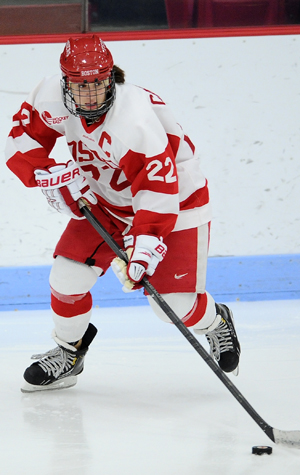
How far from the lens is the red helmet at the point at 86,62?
158 centimetres

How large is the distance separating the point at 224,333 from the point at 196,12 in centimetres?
193

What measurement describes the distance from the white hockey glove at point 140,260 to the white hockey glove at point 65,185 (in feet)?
0.90

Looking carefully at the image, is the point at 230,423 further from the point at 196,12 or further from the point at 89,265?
the point at 196,12

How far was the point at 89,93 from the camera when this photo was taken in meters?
1.59

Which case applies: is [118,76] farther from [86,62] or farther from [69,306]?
[69,306]

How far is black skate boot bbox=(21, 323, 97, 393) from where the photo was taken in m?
1.88

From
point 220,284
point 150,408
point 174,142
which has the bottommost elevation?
point 220,284

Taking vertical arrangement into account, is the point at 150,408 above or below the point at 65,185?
below

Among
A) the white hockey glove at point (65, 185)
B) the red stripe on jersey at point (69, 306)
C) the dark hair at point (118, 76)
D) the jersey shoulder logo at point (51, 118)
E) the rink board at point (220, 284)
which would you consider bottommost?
the rink board at point (220, 284)

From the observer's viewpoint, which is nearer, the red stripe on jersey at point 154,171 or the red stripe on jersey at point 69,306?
the red stripe on jersey at point 154,171

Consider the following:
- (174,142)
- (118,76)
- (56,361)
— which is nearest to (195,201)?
(174,142)

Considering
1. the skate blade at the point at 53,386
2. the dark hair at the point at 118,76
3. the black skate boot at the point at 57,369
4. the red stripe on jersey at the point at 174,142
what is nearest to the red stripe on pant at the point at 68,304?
the black skate boot at the point at 57,369

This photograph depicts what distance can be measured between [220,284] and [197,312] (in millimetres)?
1375

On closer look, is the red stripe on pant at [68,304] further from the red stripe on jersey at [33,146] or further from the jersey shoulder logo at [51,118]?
the jersey shoulder logo at [51,118]
